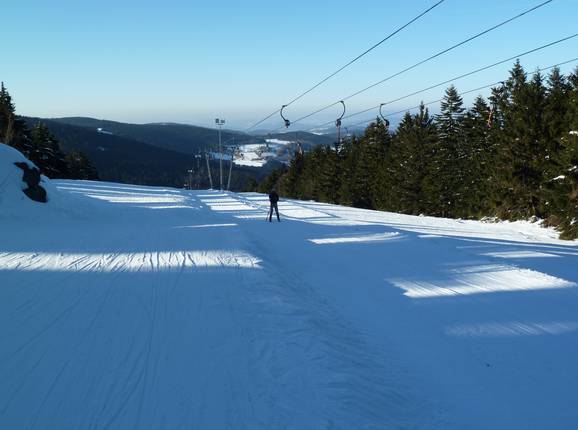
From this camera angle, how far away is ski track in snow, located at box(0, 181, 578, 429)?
4660mm

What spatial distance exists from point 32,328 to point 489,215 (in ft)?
105

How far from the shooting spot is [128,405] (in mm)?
4641

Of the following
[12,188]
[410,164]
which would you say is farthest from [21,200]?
[410,164]

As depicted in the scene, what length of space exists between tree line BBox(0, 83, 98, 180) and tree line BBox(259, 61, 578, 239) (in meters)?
35.6

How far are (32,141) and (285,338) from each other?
172ft

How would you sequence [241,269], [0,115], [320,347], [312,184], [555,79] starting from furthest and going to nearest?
[312,184] < [0,115] < [555,79] < [241,269] < [320,347]

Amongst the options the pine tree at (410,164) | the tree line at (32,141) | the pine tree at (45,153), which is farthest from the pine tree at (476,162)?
the pine tree at (45,153)

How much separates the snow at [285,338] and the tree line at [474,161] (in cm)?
1269

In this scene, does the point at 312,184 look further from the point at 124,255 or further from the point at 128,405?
the point at 128,405

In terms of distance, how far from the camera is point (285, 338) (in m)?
6.46

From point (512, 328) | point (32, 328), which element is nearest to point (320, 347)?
point (512, 328)

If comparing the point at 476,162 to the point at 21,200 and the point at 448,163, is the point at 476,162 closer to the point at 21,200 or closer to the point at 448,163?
the point at 448,163

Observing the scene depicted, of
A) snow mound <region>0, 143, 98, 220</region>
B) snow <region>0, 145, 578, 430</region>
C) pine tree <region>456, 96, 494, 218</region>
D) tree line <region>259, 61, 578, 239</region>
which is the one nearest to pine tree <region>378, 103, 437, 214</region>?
tree line <region>259, 61, 578, 239</region>

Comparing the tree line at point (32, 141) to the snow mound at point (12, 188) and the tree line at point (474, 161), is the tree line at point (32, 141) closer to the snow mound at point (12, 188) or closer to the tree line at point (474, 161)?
the snow mound at point (12, 188)
